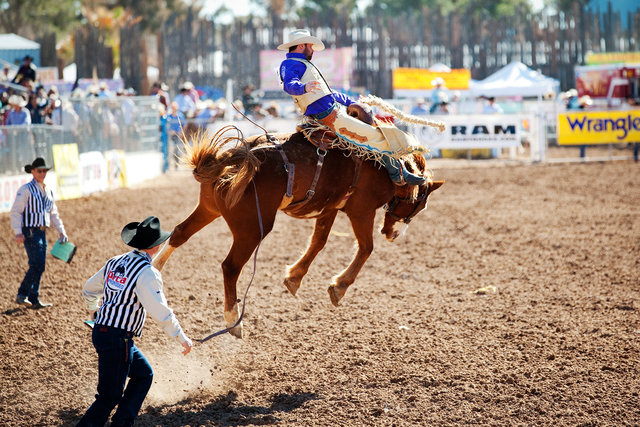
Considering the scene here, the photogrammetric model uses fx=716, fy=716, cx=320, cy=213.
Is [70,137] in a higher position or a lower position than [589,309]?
higher

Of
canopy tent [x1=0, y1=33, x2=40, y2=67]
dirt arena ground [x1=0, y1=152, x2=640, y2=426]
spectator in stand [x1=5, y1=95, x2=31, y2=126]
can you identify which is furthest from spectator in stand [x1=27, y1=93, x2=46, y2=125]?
canopy tent [x1=0, y1=33, x2=40, y2=67]

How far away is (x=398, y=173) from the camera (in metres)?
6.56

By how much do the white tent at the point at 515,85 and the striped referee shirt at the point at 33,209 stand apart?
22.6 meters

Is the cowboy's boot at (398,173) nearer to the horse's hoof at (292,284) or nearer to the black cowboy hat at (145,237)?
the horse's hoof at (292,284)

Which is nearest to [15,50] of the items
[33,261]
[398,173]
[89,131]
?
[89,131]

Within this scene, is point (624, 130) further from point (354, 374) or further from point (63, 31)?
point (63, 31)

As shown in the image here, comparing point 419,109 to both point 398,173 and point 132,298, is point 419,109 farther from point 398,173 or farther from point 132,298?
point 132,298

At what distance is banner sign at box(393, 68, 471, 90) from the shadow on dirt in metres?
24.6

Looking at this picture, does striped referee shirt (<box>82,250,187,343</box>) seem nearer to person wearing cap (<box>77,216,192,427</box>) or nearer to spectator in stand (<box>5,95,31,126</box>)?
person wearing cap (<box>77,216,192,427</box>)

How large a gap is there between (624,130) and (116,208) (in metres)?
14.5

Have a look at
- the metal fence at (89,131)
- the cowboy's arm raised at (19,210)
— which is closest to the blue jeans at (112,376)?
the cowboy's arm raised at (19,210)

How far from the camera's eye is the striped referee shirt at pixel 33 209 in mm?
7512

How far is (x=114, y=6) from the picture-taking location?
43.9 m

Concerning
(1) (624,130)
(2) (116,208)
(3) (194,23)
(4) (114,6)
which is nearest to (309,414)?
(2) (116,208)
